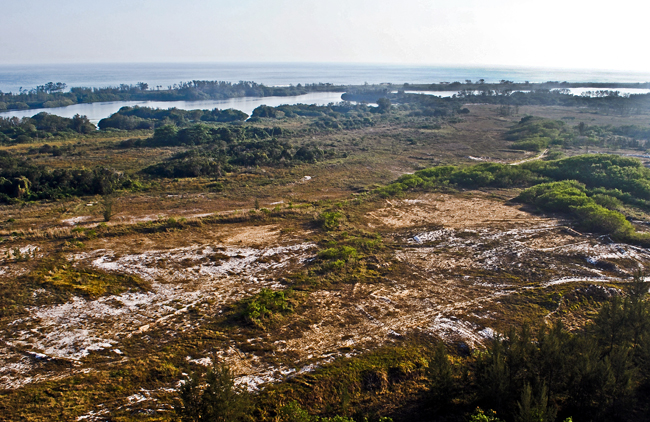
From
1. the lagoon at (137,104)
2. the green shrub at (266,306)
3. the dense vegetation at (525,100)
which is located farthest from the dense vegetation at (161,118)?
the green shrub at (266,306)

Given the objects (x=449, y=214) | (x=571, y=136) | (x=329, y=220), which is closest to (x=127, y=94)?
(x=571, y=136)

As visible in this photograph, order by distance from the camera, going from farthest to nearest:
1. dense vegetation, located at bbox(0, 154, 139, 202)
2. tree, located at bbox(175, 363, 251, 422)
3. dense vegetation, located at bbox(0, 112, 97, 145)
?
dense vegetation, located at bbox(0, 112, 97, 145)
dense vegetation, located at bbox(0, 154, 139, 202)
tree, located at bbox(175, 363, 251, 422)

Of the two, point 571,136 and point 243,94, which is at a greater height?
point 243,94

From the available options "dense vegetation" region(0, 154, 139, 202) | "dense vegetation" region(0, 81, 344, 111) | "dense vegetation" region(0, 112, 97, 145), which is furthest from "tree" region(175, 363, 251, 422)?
"dense vegetation" region(0, 81, 344, 111)

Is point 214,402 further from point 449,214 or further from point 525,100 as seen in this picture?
point 525,100

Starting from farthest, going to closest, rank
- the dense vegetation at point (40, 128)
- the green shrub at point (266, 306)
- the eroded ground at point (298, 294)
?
the dense vegetation at point (40, 128) < the green shrub at point (266, 306) < the eroded ground at point (298, 294)

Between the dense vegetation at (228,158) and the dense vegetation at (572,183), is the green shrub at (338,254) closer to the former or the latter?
the dense vegetation at (572,183)

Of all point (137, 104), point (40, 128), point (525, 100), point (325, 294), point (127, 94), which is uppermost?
point (127, 94)

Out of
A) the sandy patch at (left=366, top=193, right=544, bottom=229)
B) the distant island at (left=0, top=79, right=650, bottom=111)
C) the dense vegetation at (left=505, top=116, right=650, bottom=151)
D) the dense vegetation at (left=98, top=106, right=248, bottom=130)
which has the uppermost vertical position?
the distant island at (left=0, top=79, right=650, bottom=111)

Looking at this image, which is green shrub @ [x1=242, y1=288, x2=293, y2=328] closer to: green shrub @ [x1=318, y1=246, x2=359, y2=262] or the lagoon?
green shrub @ [x1=318, y1=246, x2=359, y2=262]

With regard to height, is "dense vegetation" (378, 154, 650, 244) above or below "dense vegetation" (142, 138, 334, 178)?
below

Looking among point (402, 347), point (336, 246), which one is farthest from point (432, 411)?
point (336, 246)
